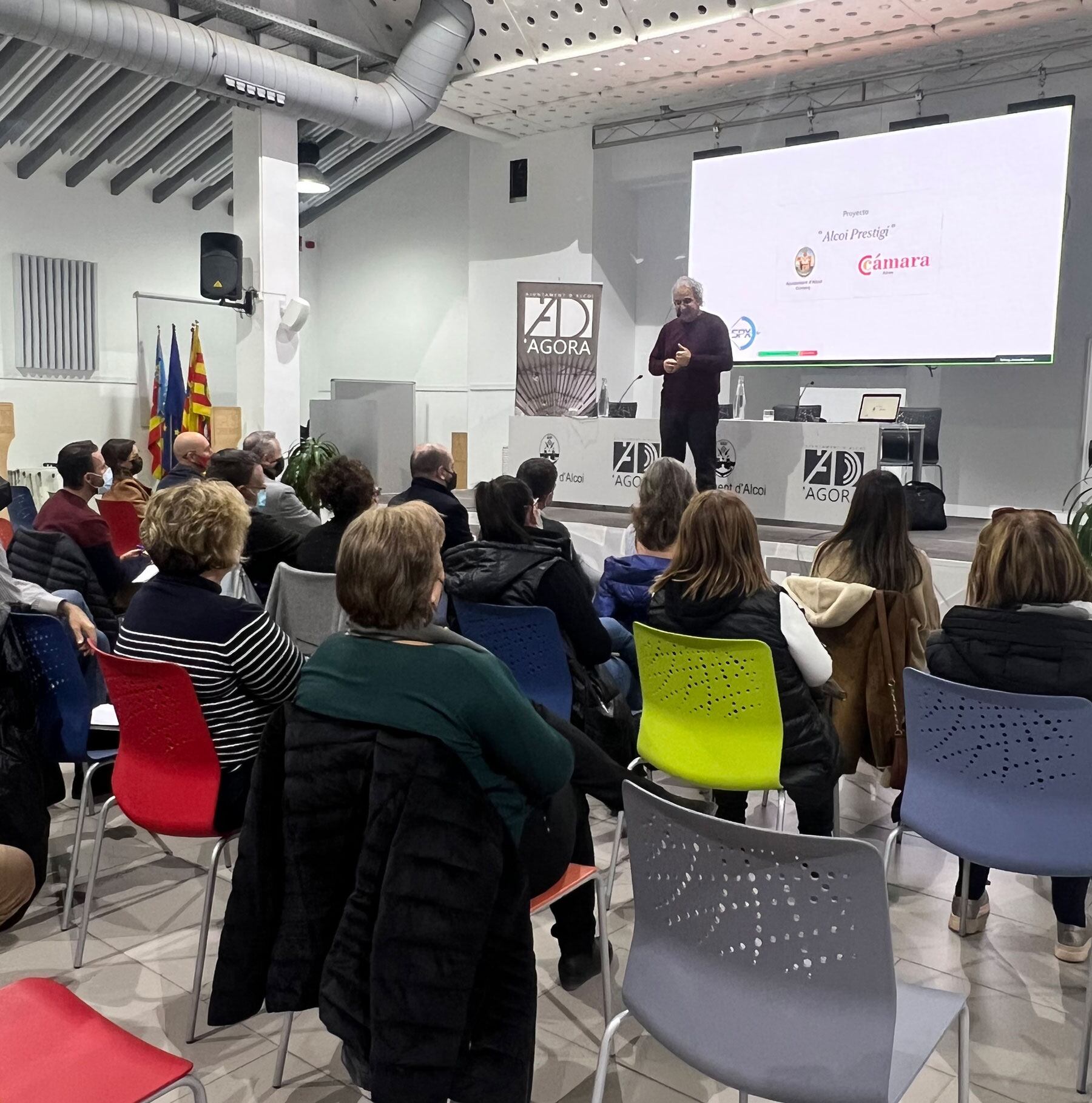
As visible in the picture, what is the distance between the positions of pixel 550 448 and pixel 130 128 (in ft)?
16.5

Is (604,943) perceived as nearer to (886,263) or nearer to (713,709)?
(713,709)

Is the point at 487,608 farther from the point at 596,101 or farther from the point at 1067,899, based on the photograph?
the point at 596,101

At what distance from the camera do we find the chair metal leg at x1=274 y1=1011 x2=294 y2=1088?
2.08 meters

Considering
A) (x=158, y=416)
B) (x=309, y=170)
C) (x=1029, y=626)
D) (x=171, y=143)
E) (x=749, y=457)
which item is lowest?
(x=1029, y=626)

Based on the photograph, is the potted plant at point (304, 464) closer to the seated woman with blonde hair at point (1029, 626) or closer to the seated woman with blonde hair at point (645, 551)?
the seated woman with blonde hair at point (645, 551)

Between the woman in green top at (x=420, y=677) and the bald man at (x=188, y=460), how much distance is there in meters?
3.17

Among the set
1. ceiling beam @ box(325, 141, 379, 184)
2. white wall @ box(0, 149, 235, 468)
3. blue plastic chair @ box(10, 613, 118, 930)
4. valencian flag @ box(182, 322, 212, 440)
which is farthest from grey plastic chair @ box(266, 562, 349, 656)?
ceiling beam @ box(325, 141, 379, 184)

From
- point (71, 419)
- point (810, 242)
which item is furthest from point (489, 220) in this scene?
point (71, 419)

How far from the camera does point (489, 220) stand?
34.4 feet

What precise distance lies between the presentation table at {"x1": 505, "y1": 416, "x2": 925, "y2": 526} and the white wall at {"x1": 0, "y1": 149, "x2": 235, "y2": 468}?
457cm

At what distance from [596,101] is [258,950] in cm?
833

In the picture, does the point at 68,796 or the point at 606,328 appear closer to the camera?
the point at 68,796

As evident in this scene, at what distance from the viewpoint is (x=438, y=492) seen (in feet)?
14.5

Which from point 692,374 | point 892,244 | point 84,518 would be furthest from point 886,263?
point 84,518
